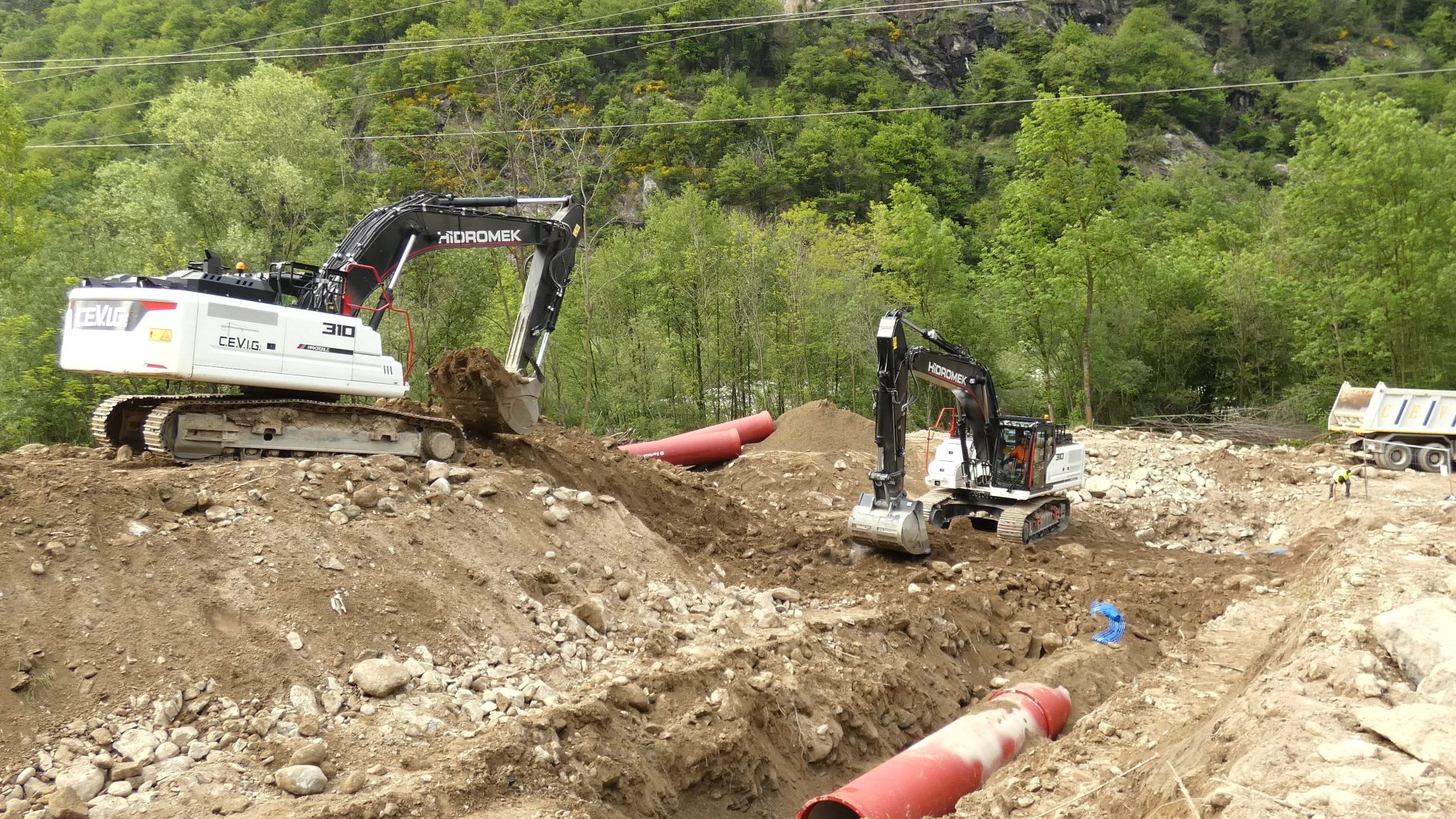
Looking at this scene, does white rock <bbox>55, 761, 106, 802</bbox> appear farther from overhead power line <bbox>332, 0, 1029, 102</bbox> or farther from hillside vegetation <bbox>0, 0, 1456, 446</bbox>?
overhead power line <bbox>332, 0, 1029, 102</bbox>

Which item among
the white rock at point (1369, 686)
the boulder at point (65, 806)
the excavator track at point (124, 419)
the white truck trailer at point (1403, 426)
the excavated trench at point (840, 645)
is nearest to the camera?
the boulder at point (65, 806)

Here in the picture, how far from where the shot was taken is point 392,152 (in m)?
37.8

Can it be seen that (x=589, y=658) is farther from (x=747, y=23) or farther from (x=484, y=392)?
(x=747, y=23)

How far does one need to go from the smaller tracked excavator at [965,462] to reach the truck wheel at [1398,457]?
9621mm

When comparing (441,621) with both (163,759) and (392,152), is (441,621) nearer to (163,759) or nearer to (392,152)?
(163,759)

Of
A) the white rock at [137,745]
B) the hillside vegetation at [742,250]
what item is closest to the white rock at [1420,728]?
the white rock at [137,745]

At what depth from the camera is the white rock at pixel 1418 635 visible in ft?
21.1

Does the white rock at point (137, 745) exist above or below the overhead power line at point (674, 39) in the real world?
below

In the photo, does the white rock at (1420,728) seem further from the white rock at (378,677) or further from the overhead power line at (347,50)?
the overhead power line at (347,50)

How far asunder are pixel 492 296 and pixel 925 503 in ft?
48.3

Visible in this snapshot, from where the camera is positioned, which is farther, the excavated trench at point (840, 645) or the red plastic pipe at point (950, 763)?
the excavated trench at point (840, 645)

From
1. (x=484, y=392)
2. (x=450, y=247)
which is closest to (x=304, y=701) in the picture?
(x=484, y=392)

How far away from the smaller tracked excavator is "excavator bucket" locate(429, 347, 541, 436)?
4419 millimetres

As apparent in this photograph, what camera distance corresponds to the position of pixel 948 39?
82062 mm
